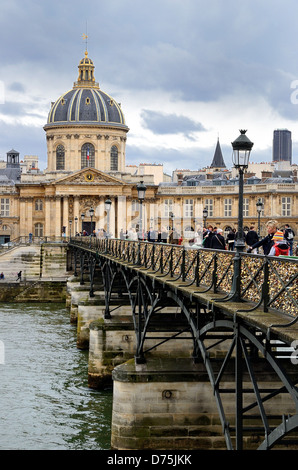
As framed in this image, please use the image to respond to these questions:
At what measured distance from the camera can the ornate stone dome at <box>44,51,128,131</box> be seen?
93.8m

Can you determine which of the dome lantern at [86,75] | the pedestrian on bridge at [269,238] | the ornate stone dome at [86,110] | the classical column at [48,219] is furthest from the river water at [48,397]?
the dome lantern at [86,75]

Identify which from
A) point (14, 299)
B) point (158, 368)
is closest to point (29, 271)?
point (14, 299)

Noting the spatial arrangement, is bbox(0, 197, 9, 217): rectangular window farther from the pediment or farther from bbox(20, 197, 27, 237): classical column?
the pediment

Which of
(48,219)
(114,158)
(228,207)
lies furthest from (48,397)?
(114,158)

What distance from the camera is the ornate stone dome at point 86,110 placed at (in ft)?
308

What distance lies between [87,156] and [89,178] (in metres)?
3.86

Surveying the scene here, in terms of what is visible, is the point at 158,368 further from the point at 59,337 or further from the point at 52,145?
the point at 52,145

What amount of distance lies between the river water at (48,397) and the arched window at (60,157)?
174 ft

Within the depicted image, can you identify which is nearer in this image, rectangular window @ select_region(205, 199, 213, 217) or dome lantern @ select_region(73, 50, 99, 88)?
rectangular window @ select_region(205, 199, 213, 217)

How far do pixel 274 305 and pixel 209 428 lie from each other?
8039mm

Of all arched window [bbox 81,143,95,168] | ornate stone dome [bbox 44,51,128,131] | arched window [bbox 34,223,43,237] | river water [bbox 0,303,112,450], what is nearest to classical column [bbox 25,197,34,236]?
arched window [bbox 34,223,43,237]

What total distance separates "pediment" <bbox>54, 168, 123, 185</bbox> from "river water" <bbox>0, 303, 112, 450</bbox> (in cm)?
4832

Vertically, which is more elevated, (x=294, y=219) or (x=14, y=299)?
(x=294, y=219)
